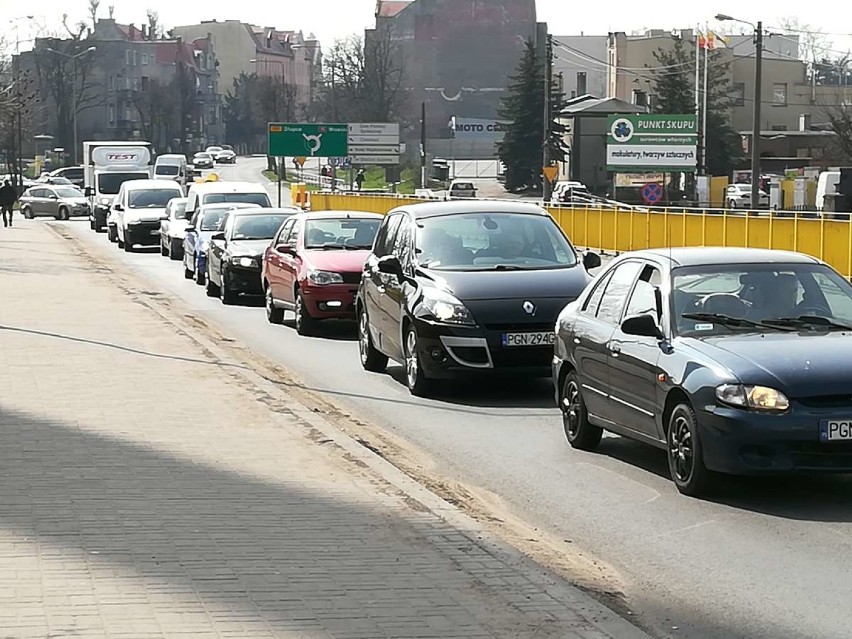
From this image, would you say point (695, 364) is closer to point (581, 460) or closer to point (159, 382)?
point (581, 460)

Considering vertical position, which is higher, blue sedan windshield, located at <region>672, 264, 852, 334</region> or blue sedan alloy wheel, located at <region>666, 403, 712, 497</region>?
blue sedan windshield, located at <region>672, 264, 852, 334</region>

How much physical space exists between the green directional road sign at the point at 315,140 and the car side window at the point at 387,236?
5125 cm

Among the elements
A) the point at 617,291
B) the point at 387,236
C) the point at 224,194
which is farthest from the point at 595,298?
the point at 224,194

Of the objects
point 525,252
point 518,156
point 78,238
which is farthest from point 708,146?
point 525,252

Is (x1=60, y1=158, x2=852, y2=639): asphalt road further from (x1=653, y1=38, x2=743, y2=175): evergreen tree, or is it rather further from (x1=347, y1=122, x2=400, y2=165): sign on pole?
(x1=653, y1=38, x2=743, y2=175): evergreen tree

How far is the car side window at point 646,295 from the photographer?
9859mm

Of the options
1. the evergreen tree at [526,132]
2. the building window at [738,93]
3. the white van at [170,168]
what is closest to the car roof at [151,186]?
the white van at [170,168]

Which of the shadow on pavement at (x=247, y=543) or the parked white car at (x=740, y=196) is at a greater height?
the shadow on pavement at (x=247, y=543)

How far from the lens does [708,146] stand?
309 ft

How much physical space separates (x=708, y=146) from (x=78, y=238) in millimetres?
51706

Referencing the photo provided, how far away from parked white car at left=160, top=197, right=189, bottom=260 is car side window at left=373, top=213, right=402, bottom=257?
2342cm

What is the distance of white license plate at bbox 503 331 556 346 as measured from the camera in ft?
43.2

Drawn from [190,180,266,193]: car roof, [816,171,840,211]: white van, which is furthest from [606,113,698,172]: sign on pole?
[190,180,266,193]: car roof

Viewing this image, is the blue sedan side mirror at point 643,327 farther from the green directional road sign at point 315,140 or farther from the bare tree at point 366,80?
the bare tree at point 366,80
